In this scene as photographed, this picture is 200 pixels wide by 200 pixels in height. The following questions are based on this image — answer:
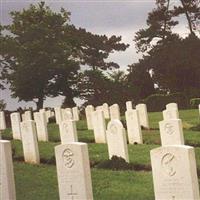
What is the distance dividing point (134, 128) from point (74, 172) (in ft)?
32.4

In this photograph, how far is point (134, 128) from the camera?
20047 mm

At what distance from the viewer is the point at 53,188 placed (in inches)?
502

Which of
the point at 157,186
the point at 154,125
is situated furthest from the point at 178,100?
the point at 157,186

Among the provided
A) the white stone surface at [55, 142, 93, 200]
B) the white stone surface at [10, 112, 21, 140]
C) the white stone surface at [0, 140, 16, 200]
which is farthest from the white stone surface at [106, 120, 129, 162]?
the white stone surface at [10, 112, 21, 140]

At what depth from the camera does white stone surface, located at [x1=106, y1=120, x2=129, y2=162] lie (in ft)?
51.1

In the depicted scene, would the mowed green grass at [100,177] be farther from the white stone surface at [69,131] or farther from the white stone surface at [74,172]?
the white stone surface at [74,172]

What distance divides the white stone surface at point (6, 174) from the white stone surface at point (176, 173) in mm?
2916

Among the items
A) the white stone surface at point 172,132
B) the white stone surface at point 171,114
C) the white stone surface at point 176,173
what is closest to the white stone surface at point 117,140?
the white stone surface at point 172,132

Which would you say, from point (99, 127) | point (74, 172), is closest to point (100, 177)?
point (74, 172)

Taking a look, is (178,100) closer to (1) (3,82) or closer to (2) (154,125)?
(1) (3,82)

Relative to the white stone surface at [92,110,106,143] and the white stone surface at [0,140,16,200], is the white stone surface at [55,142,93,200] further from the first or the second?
the white stone surface at [92,110,106,143]

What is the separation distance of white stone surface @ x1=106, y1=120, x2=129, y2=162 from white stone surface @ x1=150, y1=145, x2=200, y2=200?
5907 millimetres

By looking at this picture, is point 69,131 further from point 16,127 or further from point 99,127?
point 16,127

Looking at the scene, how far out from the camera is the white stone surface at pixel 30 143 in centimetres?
1716
